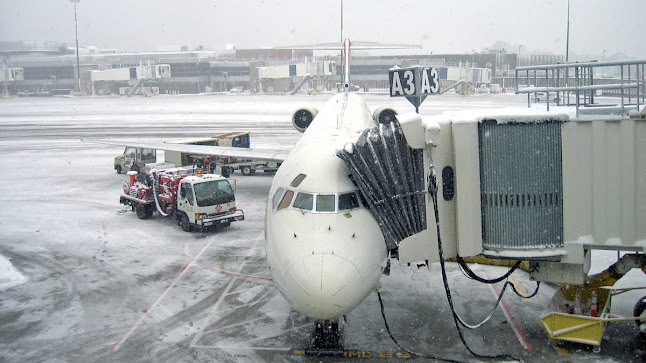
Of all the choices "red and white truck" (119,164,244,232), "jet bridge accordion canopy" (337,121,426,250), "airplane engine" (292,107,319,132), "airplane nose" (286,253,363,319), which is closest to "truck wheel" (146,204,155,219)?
"red and white truck" (119,164,244,232)

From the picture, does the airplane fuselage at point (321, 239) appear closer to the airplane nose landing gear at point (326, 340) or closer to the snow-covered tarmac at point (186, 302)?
the airplane nose landing gear at point (326, 340)

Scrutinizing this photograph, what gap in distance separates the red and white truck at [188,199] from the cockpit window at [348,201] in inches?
439

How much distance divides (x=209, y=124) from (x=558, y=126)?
171ft

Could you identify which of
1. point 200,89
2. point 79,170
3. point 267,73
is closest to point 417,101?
point 79,170

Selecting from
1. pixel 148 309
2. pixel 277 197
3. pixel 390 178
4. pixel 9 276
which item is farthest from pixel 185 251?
pixel 390 178

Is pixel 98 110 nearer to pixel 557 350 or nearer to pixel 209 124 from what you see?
pixel 209 124

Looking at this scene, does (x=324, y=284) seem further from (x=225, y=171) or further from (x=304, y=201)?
(x=225, y=171)

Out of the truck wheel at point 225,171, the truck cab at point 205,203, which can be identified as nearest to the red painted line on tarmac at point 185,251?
the truck cab at point 205,203

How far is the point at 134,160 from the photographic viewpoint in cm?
3381

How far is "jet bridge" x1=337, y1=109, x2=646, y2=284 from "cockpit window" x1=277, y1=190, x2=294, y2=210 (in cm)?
137

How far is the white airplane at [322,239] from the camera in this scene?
32.0 ft

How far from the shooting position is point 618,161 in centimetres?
1041

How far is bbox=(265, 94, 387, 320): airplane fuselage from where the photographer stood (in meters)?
9.73

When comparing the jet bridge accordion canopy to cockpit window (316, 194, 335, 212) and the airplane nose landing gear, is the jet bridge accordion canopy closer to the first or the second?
cockpit window (316, 194, 335, 212)
